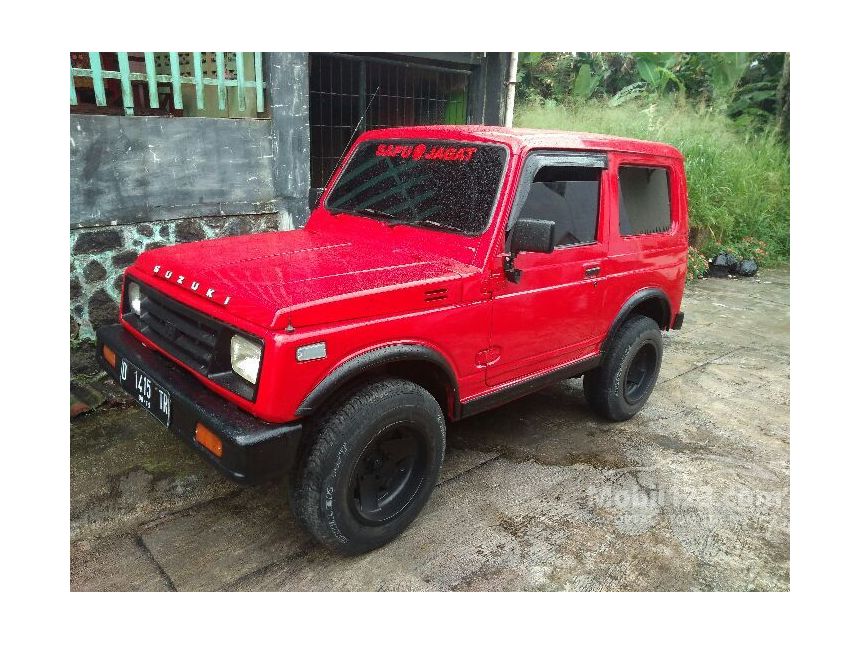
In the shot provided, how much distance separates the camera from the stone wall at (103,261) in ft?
14.9

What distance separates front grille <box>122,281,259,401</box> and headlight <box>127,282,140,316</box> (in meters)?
0.05

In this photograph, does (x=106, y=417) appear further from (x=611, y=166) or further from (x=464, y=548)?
(x=611, y=166)

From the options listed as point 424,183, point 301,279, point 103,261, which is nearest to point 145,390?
point 301,279

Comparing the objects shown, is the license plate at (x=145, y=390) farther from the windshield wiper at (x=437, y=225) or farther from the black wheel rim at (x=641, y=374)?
the black wheel rim at (x=641, y=374)

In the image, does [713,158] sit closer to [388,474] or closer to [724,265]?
[724,265]

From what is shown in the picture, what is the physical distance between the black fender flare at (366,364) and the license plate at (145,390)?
0.66 m

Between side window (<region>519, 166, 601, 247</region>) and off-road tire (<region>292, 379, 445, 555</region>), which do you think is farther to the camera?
side window (<region>519, 166, 601, 247</region>)

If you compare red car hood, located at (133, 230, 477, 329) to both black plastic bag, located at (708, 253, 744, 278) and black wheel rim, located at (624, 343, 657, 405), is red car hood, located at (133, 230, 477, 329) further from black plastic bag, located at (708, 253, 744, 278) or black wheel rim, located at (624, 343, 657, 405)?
black plastic bag, located at (708, 253, 744, 278)

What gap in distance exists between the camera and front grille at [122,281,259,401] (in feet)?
8.00

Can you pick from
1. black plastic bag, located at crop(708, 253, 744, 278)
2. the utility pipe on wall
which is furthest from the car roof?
black plastic bag, located at crop(708, 253, 744, 278)

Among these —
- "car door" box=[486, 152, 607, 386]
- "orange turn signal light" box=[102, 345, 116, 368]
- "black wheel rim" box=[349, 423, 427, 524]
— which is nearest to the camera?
"black wheel rim" box=[349, 423, 427, 524]

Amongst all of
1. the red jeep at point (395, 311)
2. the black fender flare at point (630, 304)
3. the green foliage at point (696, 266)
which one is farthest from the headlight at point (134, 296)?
the green foliage at point (696, 266)

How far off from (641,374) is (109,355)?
3.43 m

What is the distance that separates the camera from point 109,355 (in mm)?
3010
